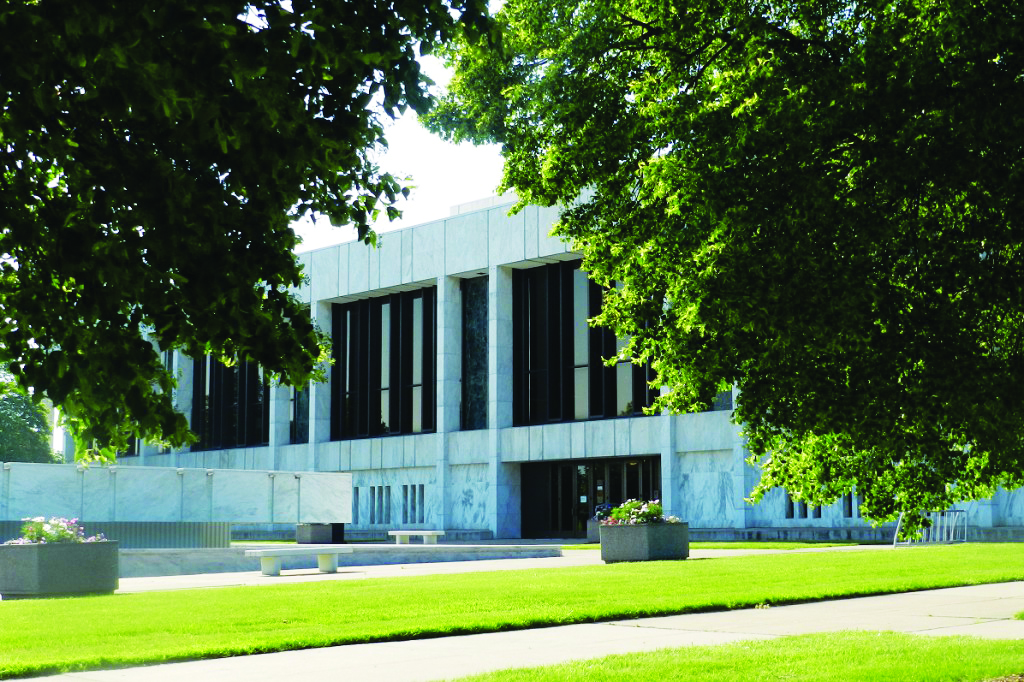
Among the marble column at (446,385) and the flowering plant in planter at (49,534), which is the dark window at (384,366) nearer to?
the marble column at (446,385)

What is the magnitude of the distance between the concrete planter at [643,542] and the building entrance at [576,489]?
19959 millimetres

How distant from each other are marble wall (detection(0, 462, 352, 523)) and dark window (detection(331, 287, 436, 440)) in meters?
24.2

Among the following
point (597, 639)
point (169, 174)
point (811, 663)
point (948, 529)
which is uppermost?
point (169, 174)

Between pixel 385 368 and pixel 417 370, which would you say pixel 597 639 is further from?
pixel 385 368

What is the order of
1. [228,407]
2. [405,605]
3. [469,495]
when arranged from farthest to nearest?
[228,407] → [469,495] → [405,605]

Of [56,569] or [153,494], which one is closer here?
[56,569]

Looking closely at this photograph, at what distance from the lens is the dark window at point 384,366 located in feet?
175

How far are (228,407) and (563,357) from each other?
21.5 m

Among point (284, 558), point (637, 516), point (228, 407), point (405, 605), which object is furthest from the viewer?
point (228, 407)

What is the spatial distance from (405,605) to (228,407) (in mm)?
47933

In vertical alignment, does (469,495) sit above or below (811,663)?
above

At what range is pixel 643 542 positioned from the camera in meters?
25.9

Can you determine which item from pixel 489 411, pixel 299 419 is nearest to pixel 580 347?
pixel 489 411

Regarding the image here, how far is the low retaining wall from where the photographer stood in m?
23.9
